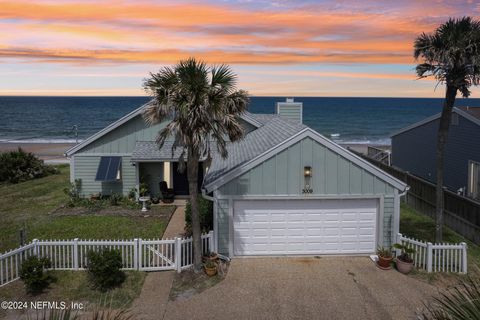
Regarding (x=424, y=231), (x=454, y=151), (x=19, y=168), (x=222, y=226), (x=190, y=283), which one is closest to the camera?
(x=190, y=283)

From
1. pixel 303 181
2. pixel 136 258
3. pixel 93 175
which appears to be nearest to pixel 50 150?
pixel 93 175

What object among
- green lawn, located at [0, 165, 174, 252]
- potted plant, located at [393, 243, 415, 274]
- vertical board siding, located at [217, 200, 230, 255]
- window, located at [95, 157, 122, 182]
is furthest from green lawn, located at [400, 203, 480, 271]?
window, located at [95, 157, 122, 182]

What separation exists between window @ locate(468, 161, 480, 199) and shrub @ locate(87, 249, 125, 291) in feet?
56.0

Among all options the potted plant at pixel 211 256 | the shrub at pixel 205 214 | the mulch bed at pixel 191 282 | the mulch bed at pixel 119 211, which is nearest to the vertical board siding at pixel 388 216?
the mulch bed at pixel 191 282

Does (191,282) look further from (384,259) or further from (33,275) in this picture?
(384,259)

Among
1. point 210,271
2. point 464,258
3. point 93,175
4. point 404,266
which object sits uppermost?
point 93,175

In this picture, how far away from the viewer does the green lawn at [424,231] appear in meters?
17.2

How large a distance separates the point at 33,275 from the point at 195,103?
6904 mm

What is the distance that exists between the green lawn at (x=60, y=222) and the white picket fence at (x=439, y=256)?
32.7ft

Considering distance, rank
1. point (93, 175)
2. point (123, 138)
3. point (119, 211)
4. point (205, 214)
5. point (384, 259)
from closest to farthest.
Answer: point (384, 259) < point (205, 214) < point (119, 211) < point (93, 175) < point (123, 138)

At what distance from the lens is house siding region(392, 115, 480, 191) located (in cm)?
2247

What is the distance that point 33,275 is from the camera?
43.7 feet

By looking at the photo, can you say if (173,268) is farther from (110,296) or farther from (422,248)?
(422,248)

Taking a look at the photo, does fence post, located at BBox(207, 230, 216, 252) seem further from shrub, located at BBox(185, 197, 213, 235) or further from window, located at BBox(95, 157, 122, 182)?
window, located at BBox(95, 157, 122, 182)
